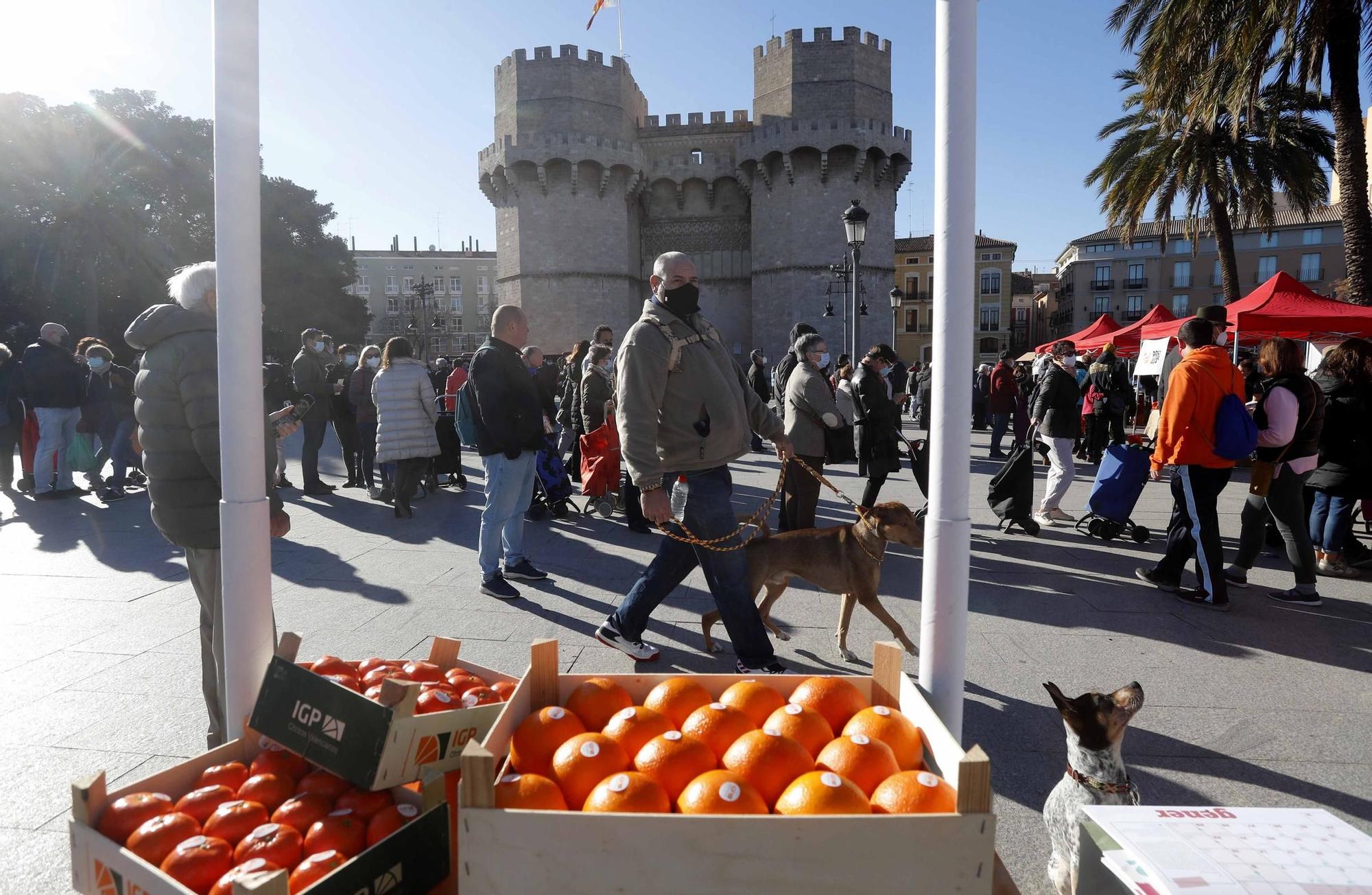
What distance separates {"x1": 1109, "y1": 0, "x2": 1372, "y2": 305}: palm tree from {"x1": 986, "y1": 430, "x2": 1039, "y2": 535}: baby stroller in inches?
312

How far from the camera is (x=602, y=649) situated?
4051mm

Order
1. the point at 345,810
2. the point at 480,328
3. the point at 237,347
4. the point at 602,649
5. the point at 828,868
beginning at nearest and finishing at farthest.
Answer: the point at 828,868
the point at 345,810
the point at 237,347
the point at 602,649
the point at 480,328

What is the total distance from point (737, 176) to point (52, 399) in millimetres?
29103

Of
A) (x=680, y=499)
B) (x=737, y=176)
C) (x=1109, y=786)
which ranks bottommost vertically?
(x=1109, y=786)

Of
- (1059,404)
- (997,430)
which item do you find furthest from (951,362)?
(997,430)

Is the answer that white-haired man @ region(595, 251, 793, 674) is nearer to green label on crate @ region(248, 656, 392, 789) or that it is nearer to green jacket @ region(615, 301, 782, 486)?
green jacket @ region(615, 301, 782, 486)

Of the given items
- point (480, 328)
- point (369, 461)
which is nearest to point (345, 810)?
point (369, 461)

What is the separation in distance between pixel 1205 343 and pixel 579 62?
32.0m

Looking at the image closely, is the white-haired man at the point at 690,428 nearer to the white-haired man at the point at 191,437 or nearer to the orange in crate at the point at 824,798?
the white-haired man at the point at 191,437

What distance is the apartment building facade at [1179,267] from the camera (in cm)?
5512

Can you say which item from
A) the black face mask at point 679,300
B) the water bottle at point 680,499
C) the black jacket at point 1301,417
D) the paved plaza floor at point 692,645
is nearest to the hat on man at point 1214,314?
the black jacket at point 1301,417

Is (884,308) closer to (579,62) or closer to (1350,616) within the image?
(579,62)

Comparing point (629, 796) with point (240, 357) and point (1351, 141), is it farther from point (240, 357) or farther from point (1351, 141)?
point (1351, 141)

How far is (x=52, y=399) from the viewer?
863 cm
